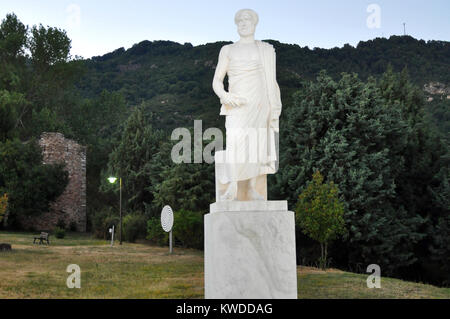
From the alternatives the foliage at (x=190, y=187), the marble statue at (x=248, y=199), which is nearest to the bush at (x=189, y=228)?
the foliage at (x=190, y=187)

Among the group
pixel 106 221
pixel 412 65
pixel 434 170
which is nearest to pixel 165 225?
pixel 106 221

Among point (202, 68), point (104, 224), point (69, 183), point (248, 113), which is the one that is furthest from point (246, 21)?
point (202, 68)

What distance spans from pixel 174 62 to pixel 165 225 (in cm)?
3228

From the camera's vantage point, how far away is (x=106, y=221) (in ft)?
84.9

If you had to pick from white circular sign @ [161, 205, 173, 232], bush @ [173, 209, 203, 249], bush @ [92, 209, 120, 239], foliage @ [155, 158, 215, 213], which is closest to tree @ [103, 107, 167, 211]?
bush @ [92, 209, 120, 239]

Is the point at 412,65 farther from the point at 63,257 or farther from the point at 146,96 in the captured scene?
the point at 63,257

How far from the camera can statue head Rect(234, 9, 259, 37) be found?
7294 mm

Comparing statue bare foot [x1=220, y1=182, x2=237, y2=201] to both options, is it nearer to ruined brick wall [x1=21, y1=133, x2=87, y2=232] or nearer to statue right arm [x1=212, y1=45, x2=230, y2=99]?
statue right arm [x1=212, y1=45, x2=230, y2=99]

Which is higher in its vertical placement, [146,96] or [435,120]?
[146,96]

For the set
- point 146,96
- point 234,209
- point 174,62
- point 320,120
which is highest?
point 174,62

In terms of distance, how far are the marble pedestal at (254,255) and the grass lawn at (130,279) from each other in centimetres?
368

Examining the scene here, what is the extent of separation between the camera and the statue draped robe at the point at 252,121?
698 cm

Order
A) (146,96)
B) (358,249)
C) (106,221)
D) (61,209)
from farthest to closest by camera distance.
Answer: (146,96), (61,209), (106,221), (358,249)

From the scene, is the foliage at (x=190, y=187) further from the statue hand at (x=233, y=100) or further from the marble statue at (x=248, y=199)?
the statue hand at (x=233, y=100)
